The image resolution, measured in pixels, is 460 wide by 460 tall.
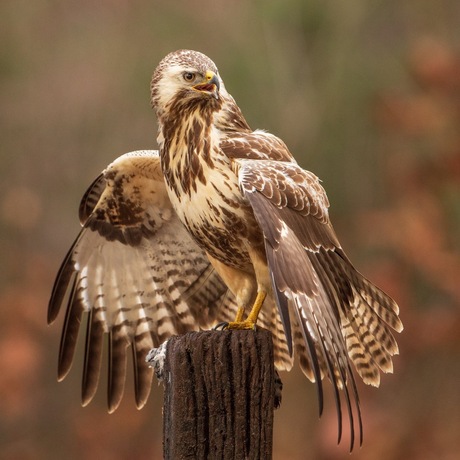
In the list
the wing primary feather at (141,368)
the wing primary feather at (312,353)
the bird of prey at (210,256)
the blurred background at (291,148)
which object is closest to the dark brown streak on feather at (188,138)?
the bird of prey at (210,256)

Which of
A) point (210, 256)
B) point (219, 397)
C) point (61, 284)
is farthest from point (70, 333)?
point (219, 397)

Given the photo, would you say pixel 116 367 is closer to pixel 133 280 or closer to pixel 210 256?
pixel 133 280

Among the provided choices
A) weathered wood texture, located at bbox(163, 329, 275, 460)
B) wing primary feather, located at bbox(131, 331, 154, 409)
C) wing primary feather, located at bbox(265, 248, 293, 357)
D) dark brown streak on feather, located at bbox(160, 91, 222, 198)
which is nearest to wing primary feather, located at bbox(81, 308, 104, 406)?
wing primary feather, located at bbox(131, 331, 154, 409)

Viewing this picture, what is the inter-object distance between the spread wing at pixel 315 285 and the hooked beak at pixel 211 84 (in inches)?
13.2

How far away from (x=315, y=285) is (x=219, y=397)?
3.08ft

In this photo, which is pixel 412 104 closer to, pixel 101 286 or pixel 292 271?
pixel 101 286

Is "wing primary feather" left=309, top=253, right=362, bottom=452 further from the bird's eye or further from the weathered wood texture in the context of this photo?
the bird's eye

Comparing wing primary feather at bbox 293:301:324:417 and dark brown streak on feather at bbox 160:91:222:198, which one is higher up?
dark brown streak on feather at bbox 160:91:222:198

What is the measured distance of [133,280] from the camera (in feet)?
21.6

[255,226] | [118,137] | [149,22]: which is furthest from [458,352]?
[255,226]

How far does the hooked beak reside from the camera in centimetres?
548

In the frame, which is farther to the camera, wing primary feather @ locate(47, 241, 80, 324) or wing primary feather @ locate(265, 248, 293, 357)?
wing primary feather @ locate(47, 241, 80, 324)

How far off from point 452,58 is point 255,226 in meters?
6.11

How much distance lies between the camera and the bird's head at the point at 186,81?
549 centimetres
